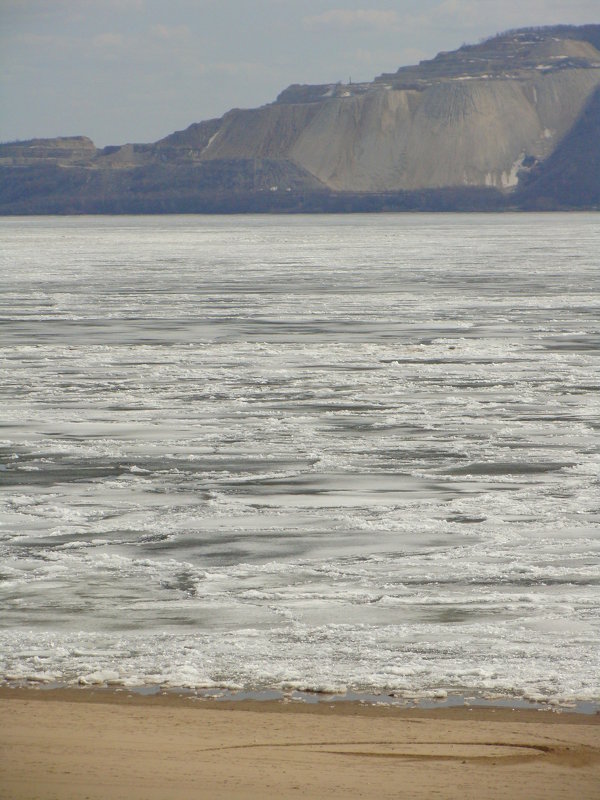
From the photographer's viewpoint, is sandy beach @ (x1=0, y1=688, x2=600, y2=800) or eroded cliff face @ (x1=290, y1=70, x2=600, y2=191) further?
eroded cliff face @ (x1=290, y1=70, x2=600, y2=191)

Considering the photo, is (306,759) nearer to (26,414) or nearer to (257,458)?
(257,458)

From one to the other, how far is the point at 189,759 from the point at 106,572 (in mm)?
2453

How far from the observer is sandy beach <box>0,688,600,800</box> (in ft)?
12.2

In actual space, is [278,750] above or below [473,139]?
below

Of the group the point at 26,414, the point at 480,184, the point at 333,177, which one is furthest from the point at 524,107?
the point at 26,414

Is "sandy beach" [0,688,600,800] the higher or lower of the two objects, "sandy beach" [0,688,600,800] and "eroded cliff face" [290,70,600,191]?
the lower

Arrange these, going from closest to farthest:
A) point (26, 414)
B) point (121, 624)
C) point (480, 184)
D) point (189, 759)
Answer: point (189, 759)
point (121, 624)
point (26, 414)
point (480, 184)

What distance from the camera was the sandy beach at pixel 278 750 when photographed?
12.2 feet

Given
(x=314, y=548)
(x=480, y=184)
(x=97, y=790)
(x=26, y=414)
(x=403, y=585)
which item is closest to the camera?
(x=97, y=790)

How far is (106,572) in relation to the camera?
249 inches

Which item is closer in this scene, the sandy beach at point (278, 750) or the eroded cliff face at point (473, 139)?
the sandy beach at point (278, 750)

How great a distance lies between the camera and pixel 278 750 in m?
4.06

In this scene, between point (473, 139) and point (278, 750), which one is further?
point (473, 139)

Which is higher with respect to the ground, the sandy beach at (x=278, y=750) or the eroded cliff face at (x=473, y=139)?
the eroded cliff face at (x=473, y=139)
